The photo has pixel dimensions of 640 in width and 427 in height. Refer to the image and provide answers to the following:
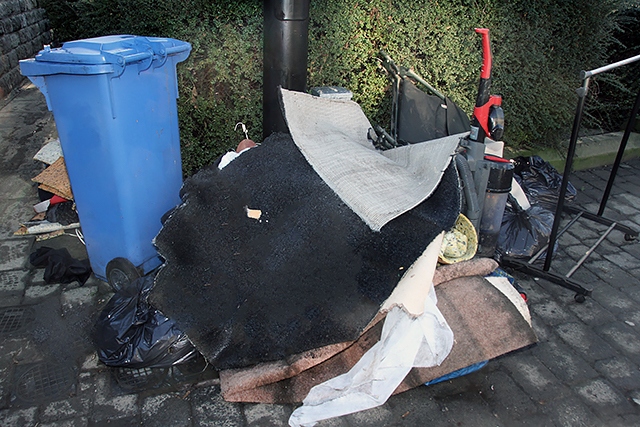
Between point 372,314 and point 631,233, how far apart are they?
310 cm

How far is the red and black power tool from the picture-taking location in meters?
3.41

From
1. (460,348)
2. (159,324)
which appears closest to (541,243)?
(460,348)

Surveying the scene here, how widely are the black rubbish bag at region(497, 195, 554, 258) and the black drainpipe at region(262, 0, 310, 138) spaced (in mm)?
1997

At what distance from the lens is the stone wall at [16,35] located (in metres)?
7.51

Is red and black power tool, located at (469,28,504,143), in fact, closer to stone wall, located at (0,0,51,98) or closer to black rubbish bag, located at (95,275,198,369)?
black rubbish bag, located at (95,275,198,369)

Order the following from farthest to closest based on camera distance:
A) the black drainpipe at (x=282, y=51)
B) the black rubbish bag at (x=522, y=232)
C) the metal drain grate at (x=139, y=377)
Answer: the black rubbish bag at (x=522, y=232) < the black drainpipe at (x=282, y=51) < the metal drain grate at (x=139, y=377)

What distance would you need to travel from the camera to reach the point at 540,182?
486 centimetres

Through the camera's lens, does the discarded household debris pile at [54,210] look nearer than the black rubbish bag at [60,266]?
No

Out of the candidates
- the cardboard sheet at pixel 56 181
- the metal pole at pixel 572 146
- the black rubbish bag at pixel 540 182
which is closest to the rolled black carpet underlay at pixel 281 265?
the metal pole at pixel 572 146

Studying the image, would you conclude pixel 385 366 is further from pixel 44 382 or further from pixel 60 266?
pixel 60 266

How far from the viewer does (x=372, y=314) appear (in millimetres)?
2520

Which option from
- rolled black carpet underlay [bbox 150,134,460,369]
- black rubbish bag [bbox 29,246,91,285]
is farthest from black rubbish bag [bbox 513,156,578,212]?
black rubbish bag [bbox 29,246,91,285]

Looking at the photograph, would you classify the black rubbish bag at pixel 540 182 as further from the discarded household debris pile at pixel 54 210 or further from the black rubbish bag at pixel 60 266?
the discarded household debris pile at pixel 54 210

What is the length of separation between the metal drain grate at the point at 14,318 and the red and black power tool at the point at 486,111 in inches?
127
